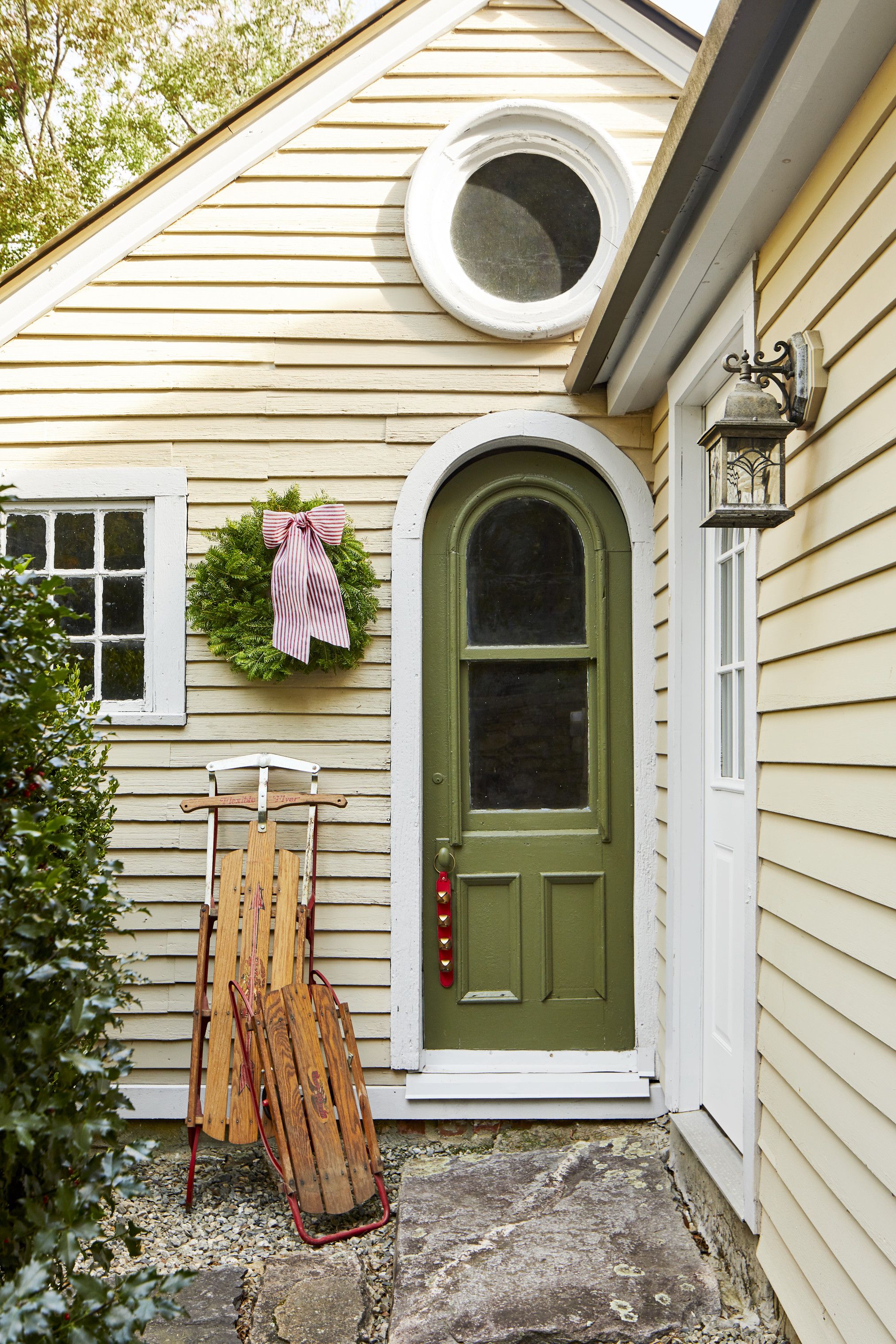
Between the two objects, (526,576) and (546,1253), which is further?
(526,576)

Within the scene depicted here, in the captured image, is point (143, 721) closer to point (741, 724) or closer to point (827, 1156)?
point (741, 724)

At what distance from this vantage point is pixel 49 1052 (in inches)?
68.5

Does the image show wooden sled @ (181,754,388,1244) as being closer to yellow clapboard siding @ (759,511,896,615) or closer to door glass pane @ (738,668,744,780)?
door glass pane @ (738,668,744,780)

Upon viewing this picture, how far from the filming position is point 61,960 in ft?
5.75

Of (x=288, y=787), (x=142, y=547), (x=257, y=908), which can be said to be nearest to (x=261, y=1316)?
(x=257, y=908)

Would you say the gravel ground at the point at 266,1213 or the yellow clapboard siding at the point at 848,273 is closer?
the yellow clapboard siding at the point at 848,273

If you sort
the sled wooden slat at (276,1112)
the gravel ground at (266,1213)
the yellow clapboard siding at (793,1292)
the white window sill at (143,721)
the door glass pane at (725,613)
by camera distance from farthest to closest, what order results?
the white window sill at (143,721) → the door glass pane at (725,613) → the sled wooden slat at (276,1112) → the gravel ground at (266,1213) → the yellow clapboard siding at (793,1292)

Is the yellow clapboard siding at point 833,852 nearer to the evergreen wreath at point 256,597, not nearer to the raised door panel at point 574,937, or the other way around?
the raised door panel at point 574,937

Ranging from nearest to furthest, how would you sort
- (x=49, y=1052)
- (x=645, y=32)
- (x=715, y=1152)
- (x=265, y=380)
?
1. (x=49, y=1052)
2. (x=715, y=1152)
3. (x=645, y=32)
4. (x=265, y=380)

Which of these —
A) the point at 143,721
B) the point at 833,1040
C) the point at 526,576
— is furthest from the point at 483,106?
the point at 833,1040

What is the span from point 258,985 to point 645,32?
3845 millimetres

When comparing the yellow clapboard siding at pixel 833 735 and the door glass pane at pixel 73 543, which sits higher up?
the door glass pane at pixel 73 543

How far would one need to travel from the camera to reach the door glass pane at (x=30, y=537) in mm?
Answer: 3943

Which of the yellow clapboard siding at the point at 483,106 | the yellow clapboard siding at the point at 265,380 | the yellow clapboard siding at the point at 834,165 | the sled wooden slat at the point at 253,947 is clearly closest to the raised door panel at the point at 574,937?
Answer: the sled wooden slat at the point at 253,947
